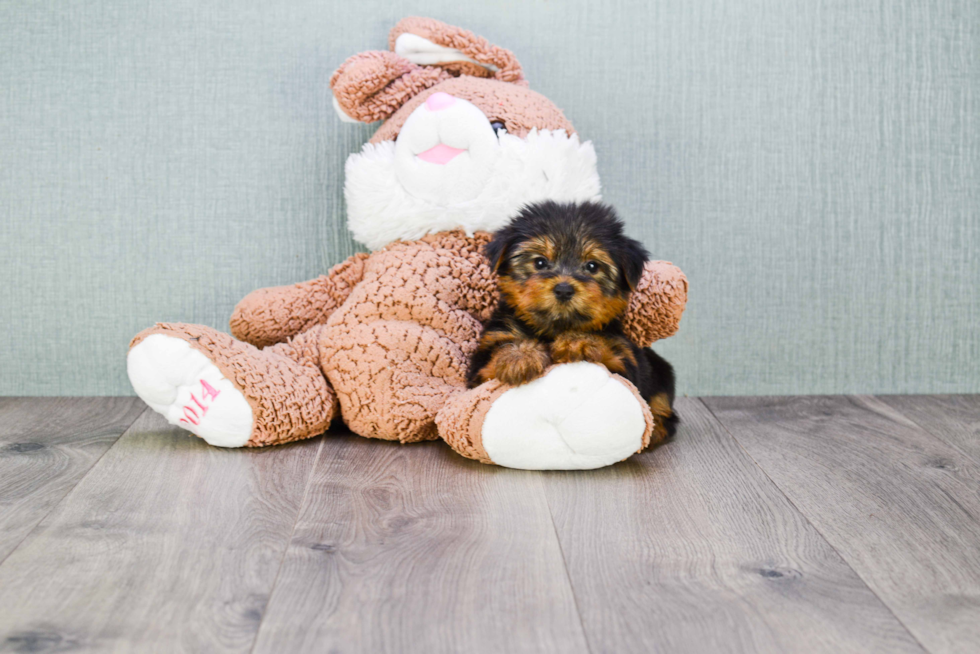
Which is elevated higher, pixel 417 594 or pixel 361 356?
pixel 361 356

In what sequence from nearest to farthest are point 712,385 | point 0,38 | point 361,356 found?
point 361,356
point 0,38
point 712,385

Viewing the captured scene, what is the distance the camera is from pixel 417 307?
1.73 m

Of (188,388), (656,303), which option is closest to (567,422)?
(656,303)

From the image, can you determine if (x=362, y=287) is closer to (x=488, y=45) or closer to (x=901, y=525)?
(x=488, y=45)

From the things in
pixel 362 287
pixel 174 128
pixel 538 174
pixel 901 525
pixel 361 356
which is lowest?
pixel 901 525

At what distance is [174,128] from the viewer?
2066mm

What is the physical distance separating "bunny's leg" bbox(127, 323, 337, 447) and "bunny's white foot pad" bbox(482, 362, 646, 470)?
1.42 feet

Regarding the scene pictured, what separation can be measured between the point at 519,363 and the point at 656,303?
1.40 ft

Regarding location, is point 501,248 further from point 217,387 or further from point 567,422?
point 217,387

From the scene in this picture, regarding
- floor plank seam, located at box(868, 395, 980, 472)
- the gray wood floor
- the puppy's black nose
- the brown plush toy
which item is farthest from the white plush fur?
floor plank seam, located at box(868, 395, 980, 472)

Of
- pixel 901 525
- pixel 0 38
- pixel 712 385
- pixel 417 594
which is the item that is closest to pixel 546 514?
pixel 417 594

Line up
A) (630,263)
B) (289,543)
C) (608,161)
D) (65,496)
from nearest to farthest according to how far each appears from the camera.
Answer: (289,543) < (65,496) < (630,263) < (608,161)

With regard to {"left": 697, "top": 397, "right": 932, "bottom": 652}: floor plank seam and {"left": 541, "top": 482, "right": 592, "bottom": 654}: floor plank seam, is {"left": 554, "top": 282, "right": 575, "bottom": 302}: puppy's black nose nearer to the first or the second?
{"left": 541, "top": 482, "right": 592, "bottom": 654}: floor plank seam

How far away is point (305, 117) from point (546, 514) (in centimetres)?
126
